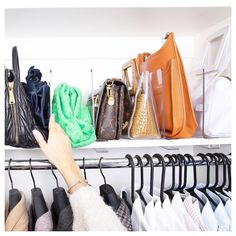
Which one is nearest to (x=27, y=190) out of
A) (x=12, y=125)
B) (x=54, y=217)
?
(x=54, y=217)

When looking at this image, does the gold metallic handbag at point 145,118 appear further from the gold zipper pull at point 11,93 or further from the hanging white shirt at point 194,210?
the gold zipper pull at point 11,93

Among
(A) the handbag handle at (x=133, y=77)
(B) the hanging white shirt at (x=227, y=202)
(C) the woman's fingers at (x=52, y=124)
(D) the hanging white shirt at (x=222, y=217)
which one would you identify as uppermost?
(A) the handbag handle at (x=133, y=77)

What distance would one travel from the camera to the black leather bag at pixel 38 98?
99cm

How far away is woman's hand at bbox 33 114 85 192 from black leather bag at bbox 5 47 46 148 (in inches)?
1.3

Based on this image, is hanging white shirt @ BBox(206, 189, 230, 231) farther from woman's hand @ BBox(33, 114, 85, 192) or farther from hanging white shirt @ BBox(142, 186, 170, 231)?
woman's hand @ BBox(33, 114, 85, 192)

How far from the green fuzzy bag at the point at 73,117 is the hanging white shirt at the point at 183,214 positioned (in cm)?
28

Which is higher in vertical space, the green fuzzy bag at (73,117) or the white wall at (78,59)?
the white wall at (78,59)

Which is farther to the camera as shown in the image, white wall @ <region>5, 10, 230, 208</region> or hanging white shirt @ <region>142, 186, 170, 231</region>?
white wall @ <region>5, 10, 230, 208</region>

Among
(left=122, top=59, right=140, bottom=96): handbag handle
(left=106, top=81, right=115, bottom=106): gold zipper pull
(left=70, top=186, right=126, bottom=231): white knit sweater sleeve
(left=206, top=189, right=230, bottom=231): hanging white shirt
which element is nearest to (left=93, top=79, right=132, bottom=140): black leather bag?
(left=106, top=81, right=115, bottom=106): gold zipper pull

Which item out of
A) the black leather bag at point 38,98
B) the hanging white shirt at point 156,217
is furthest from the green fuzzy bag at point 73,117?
the hanging white shirt at point 156,217

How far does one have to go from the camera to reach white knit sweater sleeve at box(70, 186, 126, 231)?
79 centimetres

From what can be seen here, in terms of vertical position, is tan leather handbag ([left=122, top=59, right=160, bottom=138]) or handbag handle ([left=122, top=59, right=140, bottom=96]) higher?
handbag handle ([left=122, top=59, right=140, bottom=96])

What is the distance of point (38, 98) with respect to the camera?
1000mm

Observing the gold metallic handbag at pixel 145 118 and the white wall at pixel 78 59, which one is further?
the white wall at pixel 78 59
